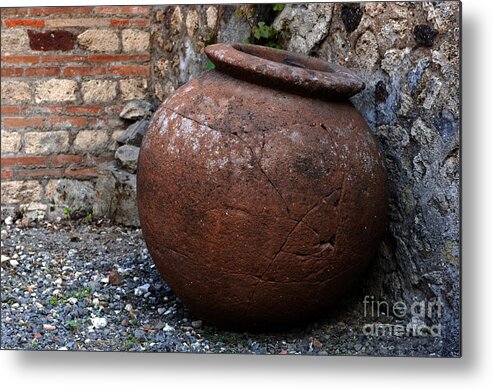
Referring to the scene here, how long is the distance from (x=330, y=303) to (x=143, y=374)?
818mm

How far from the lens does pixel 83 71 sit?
417cm

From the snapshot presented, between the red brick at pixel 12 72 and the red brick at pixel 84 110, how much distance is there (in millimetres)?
326

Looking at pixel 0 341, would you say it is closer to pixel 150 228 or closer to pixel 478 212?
pixel 150 228

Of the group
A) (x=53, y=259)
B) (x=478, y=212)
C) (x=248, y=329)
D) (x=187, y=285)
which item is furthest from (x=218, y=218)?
(x=53, y=259)

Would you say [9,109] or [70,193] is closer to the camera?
[9,109]

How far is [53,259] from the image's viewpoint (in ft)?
13.1

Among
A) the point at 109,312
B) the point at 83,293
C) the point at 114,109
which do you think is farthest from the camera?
the point at 114,109

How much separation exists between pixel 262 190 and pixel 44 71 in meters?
1.71

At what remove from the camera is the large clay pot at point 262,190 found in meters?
2.93

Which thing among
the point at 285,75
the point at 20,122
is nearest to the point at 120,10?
the point at 20,122

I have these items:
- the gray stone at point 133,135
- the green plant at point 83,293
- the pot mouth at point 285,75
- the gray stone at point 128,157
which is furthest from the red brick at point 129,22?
the green plant at point 83,293

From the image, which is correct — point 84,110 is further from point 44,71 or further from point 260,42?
point 260,42

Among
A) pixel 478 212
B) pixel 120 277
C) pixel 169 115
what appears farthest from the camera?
pixel 120 277

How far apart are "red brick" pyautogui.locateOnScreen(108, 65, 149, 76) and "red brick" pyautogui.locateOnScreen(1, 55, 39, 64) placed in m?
0.45
